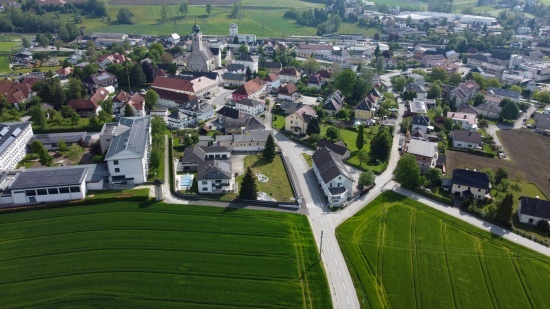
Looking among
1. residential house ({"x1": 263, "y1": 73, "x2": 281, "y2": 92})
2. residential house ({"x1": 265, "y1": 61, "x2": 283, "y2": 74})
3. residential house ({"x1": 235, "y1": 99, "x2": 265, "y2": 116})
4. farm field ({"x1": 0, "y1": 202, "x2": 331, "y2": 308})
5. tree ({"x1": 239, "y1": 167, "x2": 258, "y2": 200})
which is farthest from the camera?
residential house ({"x1": 265, "y1": 61, "x2": 283, "y2": 74})

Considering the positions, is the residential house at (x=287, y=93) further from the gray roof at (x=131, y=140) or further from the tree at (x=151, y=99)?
the gray roof at (x=131, y=140)

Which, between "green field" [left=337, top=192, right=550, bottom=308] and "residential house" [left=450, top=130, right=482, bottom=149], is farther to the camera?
"residential house" [left=450, top=130, right=482, bottom=149]

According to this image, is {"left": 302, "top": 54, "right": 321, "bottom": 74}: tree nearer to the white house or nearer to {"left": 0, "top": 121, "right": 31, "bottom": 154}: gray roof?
the white house

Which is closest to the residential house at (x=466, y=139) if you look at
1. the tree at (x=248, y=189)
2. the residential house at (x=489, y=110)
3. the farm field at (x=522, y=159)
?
the farm field at (x=522, y=159)

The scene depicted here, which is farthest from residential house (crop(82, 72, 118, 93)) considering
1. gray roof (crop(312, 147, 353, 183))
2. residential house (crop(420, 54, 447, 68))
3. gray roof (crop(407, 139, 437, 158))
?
residential house (crop(420, 54, 447, 68))

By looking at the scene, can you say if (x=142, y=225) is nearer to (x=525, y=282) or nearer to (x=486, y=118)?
(x=525, y=282)

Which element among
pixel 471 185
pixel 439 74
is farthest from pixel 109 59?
pixel 471 185
